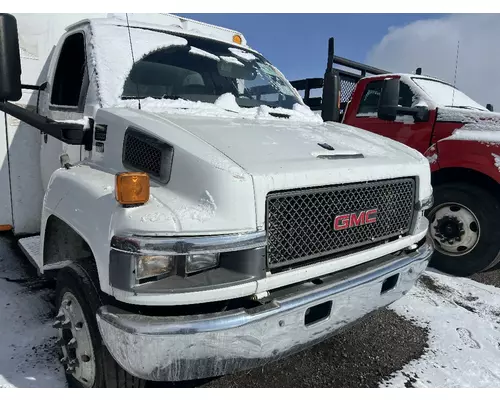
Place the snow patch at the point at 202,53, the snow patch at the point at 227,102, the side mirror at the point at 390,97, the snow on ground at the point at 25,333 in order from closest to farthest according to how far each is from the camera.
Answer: the snow on ground at the point at 25,333 < the snow patch at the point at 227,102 < the snow patch at the point at 202,53 < the side mirror at the point at 390,97

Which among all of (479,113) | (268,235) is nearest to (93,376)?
(268,235)

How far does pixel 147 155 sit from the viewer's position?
2385 mm

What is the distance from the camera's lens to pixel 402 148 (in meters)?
3.32

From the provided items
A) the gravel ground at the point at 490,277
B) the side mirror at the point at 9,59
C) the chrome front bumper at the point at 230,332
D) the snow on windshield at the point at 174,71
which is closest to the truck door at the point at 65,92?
the snow on windshield at the point at 174,71

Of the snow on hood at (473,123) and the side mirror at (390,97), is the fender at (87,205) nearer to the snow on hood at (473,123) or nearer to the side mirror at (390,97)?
the side mirror at (390,97)

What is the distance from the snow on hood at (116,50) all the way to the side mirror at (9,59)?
51cm

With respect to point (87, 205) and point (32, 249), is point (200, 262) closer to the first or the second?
point (87, 205)

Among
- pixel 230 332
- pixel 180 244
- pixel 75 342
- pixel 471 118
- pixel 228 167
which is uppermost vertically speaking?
pixel 471 118

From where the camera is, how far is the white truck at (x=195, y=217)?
1951mm

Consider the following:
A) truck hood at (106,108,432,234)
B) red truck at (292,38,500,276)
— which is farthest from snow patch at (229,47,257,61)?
truck hood at (106,108,432,234)

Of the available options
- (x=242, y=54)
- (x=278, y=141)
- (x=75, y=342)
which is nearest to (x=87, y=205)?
(x=75, y=342)

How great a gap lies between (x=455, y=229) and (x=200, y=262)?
3695 millimetres

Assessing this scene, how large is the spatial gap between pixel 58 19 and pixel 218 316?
390cm

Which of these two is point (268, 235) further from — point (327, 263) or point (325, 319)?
point (325, 319)
